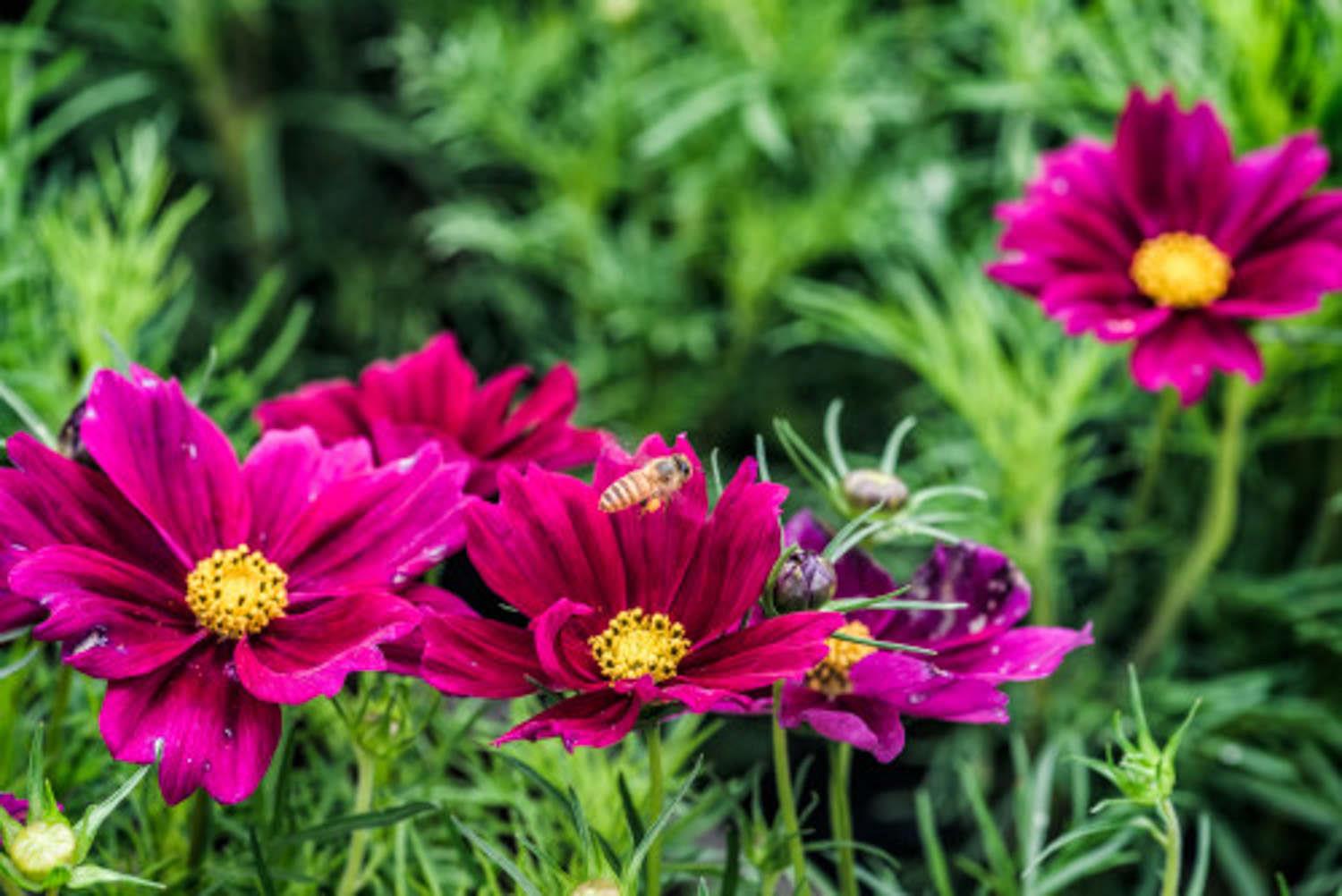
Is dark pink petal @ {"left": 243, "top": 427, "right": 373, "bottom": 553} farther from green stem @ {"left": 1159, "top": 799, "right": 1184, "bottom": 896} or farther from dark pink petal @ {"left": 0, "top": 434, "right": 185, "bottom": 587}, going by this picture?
green stem @ {"left": 1159, "top": 799, "right": 1184, "bottom": 896}

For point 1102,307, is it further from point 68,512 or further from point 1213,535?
point 68,512

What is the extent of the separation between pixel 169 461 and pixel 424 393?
0.11 metres

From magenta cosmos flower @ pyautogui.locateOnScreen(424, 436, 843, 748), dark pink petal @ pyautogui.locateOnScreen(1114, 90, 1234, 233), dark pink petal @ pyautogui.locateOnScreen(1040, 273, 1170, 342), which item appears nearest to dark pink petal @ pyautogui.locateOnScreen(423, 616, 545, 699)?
magenta cosmos flower @ pyautogui.locateOnScreen(424, 436, 843, 748)

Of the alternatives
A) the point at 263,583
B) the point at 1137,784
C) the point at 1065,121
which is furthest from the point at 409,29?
the point at 1137,784

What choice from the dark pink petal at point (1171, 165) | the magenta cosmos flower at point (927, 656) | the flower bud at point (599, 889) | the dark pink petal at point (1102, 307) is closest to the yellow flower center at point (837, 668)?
the magenta cosmos flower at point (927, 656)

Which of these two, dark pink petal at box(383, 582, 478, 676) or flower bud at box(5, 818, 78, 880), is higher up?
dark pink petal at box(383, 582, 478, 676)

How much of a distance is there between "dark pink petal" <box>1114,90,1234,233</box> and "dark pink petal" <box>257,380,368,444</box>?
36 centimetres

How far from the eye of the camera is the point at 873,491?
1.80 ft

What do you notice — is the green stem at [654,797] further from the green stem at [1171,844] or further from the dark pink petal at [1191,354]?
the dark pink petal at [1191,354]

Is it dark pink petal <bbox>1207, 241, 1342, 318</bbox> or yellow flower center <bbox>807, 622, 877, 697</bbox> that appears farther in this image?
dark pink petal <bbox>1207, 241, 1342, 318</bbox>

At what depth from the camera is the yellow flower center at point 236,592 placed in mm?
491

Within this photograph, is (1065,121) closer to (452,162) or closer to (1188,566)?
(1188,566)

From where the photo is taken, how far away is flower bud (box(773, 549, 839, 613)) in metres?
0.45

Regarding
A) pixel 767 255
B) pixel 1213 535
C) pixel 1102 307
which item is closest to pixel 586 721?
pixel 1102 307
